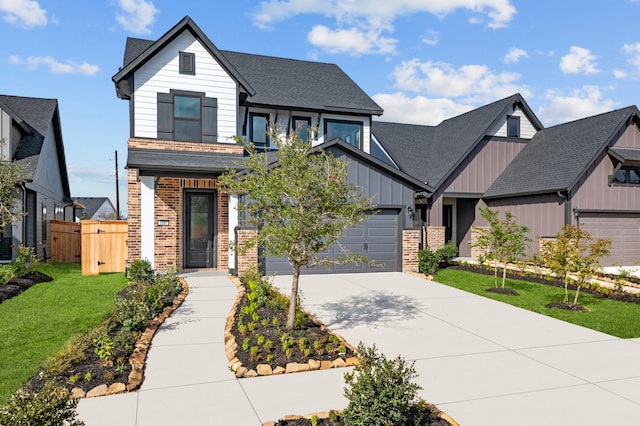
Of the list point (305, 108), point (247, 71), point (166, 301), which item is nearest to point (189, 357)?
point (166, 301)

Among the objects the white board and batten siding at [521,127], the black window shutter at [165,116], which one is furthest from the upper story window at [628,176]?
the black window shutter at [165,116]

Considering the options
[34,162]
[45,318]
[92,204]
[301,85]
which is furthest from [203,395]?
[92,204]

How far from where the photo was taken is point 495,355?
6.31m

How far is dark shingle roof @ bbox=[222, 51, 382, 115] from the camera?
17828mm

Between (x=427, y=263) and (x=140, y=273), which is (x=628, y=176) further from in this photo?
(x=140, y=273)

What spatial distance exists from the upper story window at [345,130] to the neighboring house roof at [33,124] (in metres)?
12.1

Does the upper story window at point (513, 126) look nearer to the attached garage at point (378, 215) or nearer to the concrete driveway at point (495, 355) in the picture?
the attached garage at point (378, 215)

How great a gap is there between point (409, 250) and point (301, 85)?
8.85 meters

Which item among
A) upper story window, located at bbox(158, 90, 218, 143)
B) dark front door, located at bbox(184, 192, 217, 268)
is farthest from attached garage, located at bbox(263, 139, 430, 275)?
upper story window, located at bbox(158, 90, 218, 143)

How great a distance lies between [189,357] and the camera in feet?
19.9

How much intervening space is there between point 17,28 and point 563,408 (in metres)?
15.6

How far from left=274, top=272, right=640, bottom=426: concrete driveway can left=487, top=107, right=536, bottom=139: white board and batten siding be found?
12.8 m

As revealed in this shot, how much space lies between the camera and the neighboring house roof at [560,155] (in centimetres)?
1761

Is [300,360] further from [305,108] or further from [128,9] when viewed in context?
[305,108]
